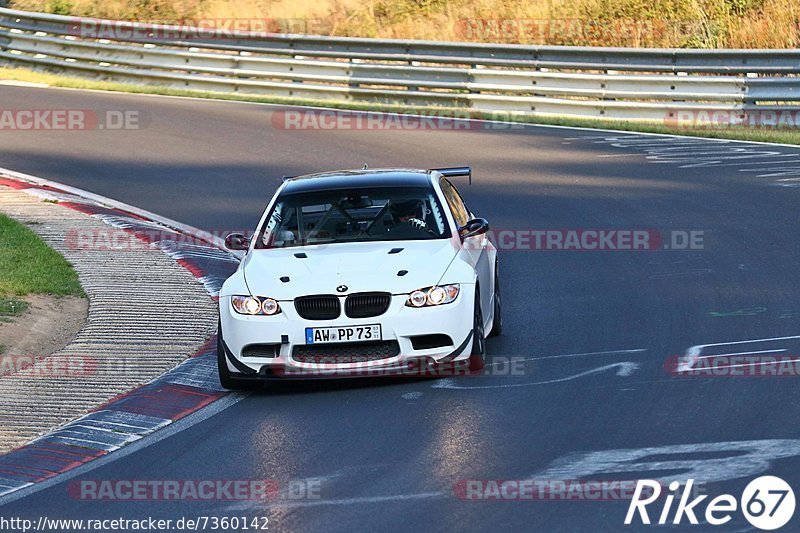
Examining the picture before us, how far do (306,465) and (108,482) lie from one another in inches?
44.8

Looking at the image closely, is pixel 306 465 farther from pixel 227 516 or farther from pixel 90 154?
pixel 90 154

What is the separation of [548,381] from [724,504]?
3042 millimetres

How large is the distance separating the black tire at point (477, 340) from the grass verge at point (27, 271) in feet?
14.3

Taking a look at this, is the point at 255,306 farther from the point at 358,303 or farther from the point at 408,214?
the point at 408,214

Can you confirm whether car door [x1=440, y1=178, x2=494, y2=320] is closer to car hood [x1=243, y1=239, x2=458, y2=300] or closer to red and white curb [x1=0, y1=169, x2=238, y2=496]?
car hood [x1=243, y1=239, x2=458, y2=300]

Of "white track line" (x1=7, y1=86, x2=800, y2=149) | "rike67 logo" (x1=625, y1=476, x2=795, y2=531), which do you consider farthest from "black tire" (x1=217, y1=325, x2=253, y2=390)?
"white track line" (x1=7, y1=86, x2=800, y2=149)

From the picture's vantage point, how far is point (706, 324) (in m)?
11.3

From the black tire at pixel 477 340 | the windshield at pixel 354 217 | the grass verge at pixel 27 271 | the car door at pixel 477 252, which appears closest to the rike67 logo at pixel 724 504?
the black tire at pixel 477 340

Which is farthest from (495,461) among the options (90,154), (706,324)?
(90,154)

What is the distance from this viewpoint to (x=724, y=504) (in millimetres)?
6793

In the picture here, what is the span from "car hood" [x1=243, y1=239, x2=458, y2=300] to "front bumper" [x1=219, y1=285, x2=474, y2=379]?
16cm

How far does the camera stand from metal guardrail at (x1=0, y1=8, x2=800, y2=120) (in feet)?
77.0

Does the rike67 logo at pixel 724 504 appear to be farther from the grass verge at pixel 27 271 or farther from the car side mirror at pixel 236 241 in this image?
the grass verge at pixel 27 271

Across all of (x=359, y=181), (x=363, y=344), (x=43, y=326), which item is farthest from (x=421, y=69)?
(x=363, y=344)
